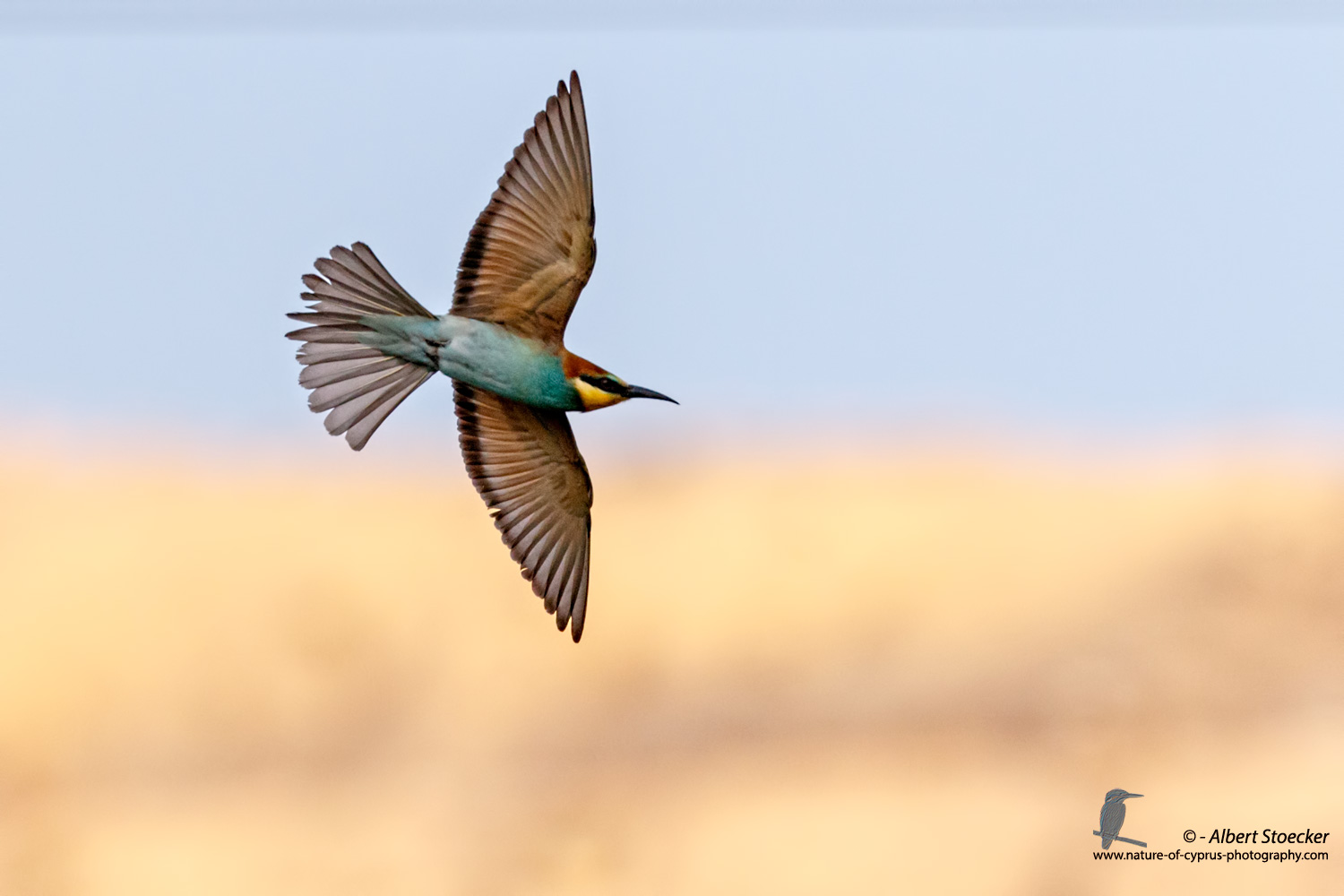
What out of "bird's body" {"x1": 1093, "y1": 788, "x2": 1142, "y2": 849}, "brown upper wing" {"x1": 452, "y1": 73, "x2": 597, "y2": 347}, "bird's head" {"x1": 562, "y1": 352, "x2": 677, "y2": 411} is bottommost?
"bird's body" {"x1": 1093, "y1": 788, "x2": 1142, "y2": 849}

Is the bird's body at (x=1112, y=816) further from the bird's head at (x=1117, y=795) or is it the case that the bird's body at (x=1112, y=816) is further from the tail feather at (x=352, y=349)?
the tail feather at (x=352, y=349)

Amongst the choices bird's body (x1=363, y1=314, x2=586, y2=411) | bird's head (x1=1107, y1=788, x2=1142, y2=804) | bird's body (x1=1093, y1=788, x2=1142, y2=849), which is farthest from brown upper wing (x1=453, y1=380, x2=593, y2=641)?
bird's head (x1=1107, y1=788, x2=1142, y2=804)

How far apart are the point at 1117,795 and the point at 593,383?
4.45m

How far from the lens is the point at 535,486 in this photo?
228 centimetres

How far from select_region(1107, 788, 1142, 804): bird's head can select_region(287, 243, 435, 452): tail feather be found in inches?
174

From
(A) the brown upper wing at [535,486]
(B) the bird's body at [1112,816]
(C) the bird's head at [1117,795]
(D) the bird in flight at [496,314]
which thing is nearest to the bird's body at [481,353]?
(D) the bird in flight at [496,314]

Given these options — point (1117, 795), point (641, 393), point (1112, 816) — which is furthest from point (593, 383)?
point (1117, 795)

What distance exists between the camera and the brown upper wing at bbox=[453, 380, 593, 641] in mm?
2248

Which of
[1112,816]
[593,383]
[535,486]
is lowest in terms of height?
[1112,816]

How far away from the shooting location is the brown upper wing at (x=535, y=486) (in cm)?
225

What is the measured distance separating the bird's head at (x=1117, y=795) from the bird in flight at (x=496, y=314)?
14.0 ft

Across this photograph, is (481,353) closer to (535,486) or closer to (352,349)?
(352,349)

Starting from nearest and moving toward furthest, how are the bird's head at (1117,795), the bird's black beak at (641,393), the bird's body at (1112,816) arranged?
the bird's black beak at (641,393) < the bird's body at (1112,816) < the bird's head at (1117,795)

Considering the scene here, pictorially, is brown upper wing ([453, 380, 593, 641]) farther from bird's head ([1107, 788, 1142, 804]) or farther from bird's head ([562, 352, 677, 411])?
bird's head ([1107, 788, 1142, 804])
